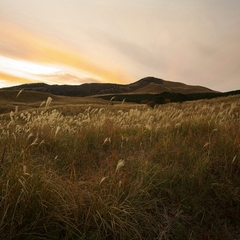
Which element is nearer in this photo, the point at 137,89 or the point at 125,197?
the point at 125,197

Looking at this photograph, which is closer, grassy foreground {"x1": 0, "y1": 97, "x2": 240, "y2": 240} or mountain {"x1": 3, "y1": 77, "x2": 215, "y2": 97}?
grassy foreground {"x1": 0, "y1": 97, "x2": 240, "y2": 240}

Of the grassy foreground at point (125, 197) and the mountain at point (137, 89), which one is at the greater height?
the mountain at point (137, 89)

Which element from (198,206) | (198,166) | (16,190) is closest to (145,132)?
(198,166)

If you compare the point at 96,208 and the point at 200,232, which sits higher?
the point at 96,208

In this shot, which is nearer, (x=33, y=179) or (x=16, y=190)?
(x=16, y=190)

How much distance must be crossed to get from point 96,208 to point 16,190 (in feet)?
2.64

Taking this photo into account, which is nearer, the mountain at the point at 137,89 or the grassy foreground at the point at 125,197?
the grassy foreground at the point at 125,197

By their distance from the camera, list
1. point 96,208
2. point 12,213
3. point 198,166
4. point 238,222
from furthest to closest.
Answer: point 198,166
point 238,222
point 96,208
point 12,213

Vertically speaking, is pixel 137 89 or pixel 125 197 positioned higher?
pixel 137 89

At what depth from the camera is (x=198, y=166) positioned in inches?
125

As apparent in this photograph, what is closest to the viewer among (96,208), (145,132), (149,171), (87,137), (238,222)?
(96,208)

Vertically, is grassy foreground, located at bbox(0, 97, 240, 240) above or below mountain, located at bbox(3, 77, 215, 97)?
below

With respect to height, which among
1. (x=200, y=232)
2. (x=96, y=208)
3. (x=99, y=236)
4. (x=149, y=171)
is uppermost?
(x=149, y=171)

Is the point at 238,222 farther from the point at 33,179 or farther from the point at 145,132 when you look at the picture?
the point at 145,132
